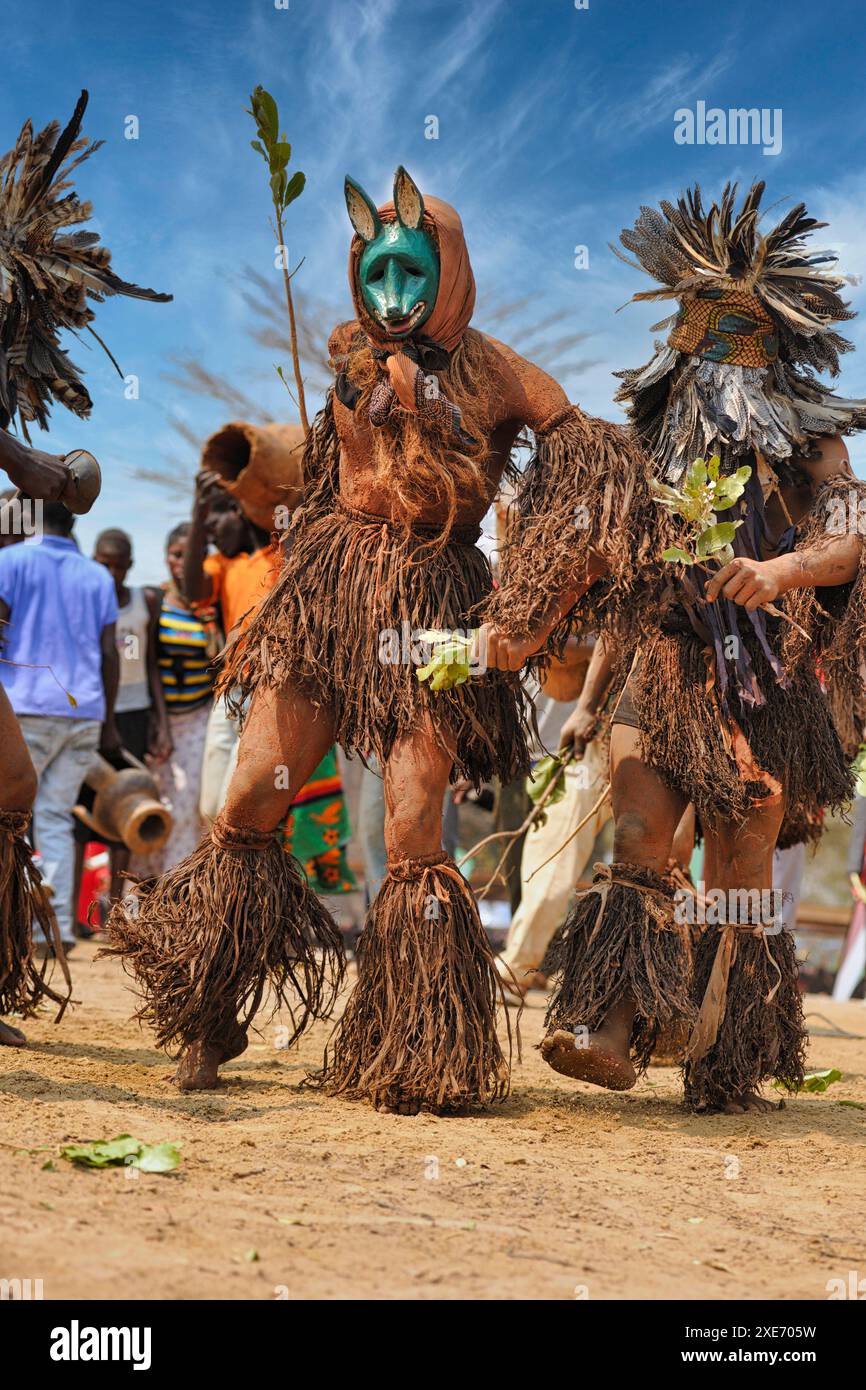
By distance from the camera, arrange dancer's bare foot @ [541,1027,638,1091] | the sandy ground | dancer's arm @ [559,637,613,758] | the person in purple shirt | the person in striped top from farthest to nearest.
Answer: the person in striped top, the person in purple shirt, dancer's arm @ [559,637,613,758], dancer's bare foot @ [541,1027,638,1091], the sandy ground

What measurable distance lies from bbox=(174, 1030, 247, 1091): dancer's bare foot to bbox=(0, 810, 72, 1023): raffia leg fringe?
0.46 m

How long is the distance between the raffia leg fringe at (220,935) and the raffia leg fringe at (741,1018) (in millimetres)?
968

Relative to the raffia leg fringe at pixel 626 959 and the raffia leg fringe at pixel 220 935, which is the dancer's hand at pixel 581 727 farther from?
the raffia leg fringe at pixel 220 935

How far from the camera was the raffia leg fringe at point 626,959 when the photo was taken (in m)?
3.79

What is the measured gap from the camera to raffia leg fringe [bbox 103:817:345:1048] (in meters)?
3.75

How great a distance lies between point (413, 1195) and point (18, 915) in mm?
1737

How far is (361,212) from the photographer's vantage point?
3809 millimetres

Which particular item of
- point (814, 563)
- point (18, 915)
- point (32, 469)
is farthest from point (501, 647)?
point (18, 915)

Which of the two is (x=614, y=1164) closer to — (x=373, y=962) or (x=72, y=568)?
(x=373, y=962)

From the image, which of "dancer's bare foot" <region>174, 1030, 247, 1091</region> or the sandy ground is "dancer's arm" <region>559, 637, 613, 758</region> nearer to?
the sandy ground

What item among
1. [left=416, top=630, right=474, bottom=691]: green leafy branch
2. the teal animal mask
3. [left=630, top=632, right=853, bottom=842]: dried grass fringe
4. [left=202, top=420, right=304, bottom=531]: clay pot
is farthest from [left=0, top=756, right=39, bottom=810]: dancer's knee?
[left=202, top=420, right=304, bottom=531]: clay pot

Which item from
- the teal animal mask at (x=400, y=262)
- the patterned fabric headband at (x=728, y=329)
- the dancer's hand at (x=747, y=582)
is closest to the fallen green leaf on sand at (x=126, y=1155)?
the dancer's hand at (x=747, y=582)

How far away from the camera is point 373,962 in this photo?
3.74 metres
